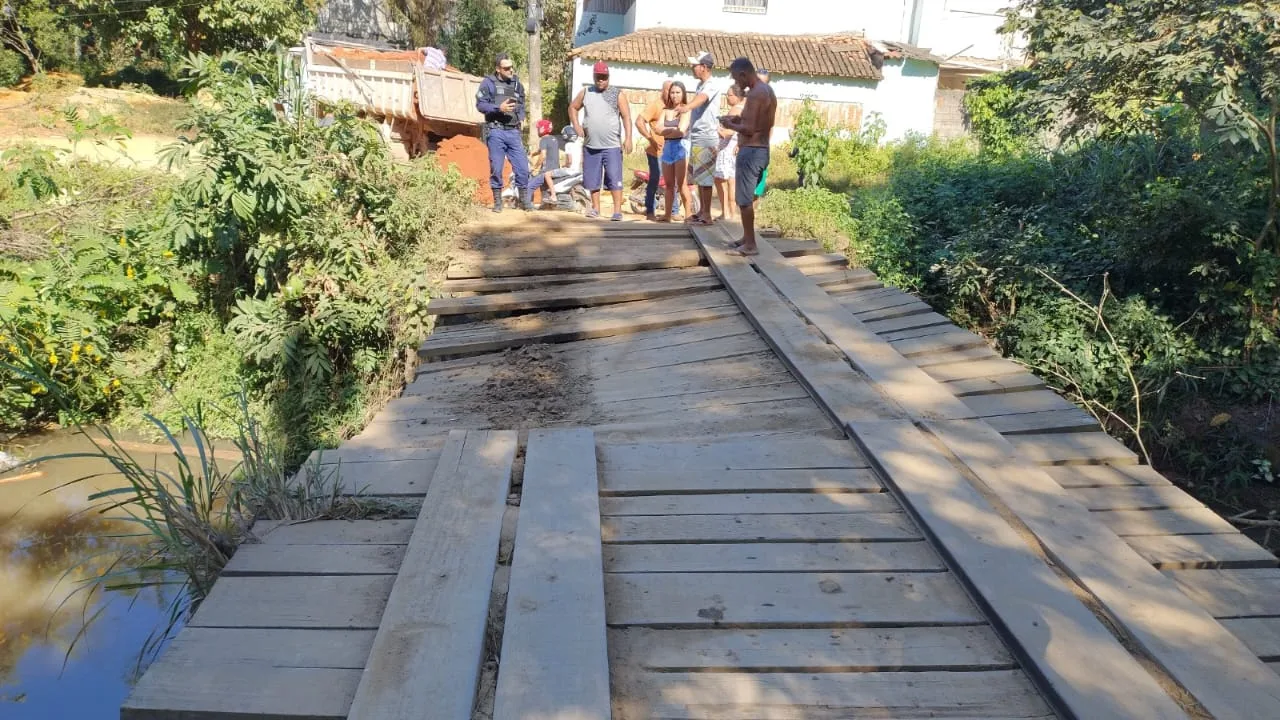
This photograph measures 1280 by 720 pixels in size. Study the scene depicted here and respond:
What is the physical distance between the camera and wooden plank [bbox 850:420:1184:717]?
1868 millimetres

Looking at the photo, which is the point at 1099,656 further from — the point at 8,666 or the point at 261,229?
the point at 261,229

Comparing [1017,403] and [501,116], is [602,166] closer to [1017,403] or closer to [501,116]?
[501,116]

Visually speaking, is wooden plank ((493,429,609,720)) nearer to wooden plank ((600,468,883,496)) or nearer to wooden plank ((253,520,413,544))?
wooden plank ((600,468,883,496))

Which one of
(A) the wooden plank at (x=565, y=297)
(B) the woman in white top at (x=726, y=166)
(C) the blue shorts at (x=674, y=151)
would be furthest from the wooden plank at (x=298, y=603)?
(B) the woman in white top at (x=726, y=166)

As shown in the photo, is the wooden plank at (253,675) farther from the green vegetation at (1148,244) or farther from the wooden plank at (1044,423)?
the green vegetation at (1148,244)

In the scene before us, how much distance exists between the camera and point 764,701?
1892mm

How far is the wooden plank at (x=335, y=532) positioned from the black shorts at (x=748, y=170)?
4.05m

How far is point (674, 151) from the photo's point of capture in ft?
25.7

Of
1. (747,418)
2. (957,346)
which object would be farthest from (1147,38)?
(747,418)

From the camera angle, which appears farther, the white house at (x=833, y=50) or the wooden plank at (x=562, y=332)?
the white house at (x=833, y=50)

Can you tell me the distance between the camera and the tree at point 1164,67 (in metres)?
5.67

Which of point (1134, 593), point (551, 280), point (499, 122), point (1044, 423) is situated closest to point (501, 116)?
point (499, 122)

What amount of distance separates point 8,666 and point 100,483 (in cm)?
266

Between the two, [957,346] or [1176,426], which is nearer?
[957,346]
